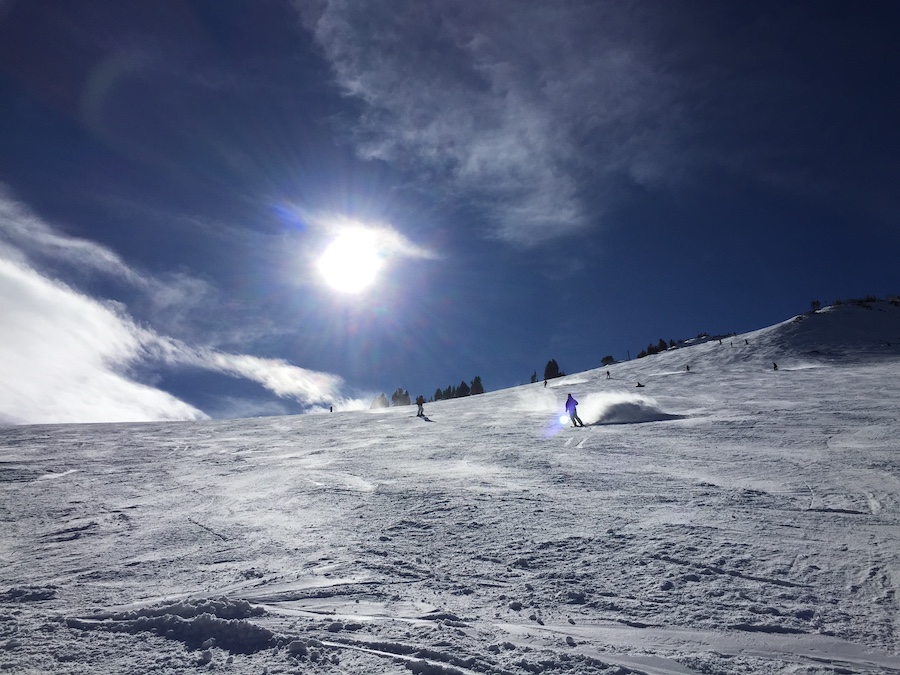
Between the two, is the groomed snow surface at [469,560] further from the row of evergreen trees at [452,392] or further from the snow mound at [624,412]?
the row of evergreen trees at [452,392]

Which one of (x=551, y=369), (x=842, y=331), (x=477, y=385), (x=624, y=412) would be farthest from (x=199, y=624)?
(x=477, y=385)

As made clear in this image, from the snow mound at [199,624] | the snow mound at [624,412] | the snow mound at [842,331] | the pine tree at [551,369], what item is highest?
the pine tree at [551,369]

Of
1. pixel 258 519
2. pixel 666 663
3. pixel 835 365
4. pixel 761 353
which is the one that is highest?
pixel 761 353

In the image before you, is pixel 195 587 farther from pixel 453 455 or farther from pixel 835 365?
pixel 835 365

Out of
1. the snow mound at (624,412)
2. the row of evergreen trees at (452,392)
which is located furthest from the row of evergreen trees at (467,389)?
the snow mound at (624,412)

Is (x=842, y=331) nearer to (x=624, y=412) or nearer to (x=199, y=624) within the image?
(x=624, y=412)

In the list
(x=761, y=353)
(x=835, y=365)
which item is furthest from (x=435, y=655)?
(x=761, y=353)

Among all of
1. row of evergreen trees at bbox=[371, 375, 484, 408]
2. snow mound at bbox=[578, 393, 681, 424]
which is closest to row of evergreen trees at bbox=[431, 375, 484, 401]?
row of evergreen trees at bbox=[371, 375, 484, 408]

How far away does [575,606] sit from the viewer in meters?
5.00

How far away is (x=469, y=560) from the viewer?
6.20m

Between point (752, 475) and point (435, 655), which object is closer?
point (435, 655)

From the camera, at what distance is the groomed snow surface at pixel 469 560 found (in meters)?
4.28

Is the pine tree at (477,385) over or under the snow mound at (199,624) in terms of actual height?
over

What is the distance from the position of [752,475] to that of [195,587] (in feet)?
33.2
